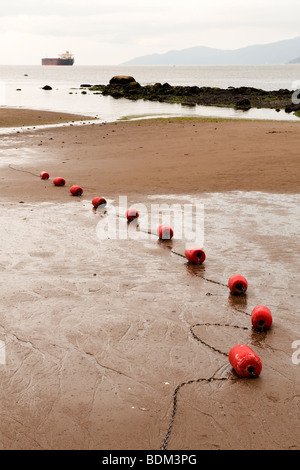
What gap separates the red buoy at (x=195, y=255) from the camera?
7.74 metres

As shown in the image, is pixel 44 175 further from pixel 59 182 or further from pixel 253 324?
pixel 253 324

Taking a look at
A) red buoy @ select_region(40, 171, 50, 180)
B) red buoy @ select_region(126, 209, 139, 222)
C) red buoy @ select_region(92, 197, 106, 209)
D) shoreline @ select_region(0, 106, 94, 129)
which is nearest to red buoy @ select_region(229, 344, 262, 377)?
red buoy @ select_region(126, 209, 139, 222)

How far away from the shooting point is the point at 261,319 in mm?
5730

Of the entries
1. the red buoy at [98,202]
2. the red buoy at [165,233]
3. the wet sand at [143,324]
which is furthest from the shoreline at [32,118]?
the red buoy at [165,233]

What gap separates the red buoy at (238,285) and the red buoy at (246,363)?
5.90ft

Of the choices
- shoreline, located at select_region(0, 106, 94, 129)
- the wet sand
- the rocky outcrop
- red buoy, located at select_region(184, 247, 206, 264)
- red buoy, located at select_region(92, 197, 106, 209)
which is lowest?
the wet sand

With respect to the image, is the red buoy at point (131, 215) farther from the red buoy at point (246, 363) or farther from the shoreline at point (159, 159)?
the red buoy at point (246, 363)

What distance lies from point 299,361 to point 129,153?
14649mm

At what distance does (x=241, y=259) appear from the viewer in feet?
26.5

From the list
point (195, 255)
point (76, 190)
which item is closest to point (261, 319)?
point (195, 255)

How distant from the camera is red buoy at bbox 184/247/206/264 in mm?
7742

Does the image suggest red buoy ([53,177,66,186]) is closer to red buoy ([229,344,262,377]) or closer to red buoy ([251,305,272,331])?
red buoy ([251,305,272,331])

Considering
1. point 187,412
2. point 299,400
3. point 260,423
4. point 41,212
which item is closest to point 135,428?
point 187,412

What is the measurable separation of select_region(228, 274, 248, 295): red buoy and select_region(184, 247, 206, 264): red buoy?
1.10 m
